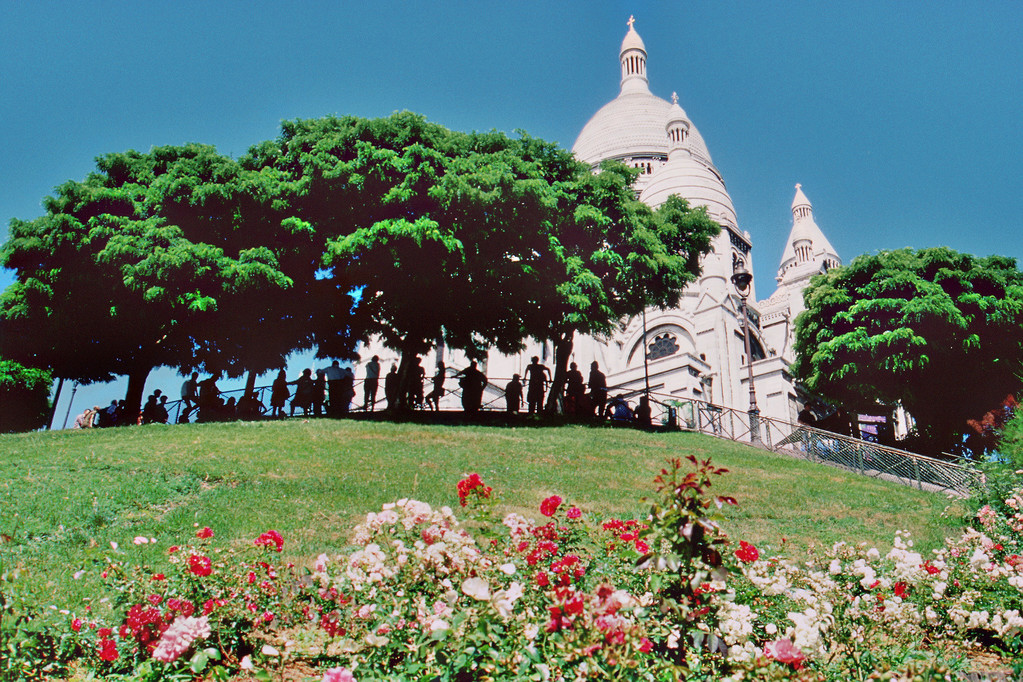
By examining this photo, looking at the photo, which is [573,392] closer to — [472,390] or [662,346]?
[472,390]

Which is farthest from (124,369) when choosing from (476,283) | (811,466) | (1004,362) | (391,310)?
(1004,362)

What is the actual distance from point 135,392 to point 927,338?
74.3 feet

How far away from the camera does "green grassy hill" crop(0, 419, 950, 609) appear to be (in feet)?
24.1

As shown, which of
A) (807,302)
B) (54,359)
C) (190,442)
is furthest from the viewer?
(807,302)

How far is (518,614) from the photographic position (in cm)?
388

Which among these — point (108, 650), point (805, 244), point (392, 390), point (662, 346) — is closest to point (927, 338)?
point (392, 390)

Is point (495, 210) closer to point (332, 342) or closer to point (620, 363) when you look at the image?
point (332, 342)

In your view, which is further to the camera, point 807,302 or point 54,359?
point 807,302

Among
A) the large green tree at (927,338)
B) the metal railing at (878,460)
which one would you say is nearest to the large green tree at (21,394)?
the metal railing at (878,460)

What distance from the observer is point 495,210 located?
1717cm

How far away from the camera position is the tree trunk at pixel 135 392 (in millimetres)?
19266

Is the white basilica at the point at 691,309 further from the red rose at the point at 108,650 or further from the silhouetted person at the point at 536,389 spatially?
the red rose at the point at 108,650

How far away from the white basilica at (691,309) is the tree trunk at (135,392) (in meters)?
12.9

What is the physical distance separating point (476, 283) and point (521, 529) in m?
14.0
